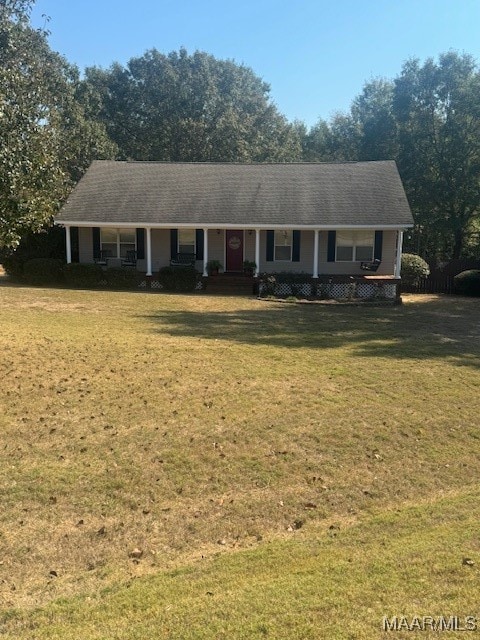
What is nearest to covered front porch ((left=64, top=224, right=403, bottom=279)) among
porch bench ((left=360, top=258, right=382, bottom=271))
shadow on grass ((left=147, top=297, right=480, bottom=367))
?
porch bench ((left=360, top=258, right=382, bottom=271))

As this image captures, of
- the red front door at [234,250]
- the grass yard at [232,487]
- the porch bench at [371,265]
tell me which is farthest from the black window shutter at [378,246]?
the grass yard at [232,487]

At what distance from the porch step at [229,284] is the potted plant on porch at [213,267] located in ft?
1.13

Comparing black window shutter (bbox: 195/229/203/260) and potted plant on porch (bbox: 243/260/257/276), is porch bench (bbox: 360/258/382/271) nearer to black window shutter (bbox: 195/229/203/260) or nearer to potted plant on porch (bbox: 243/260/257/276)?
potted plant on porch (bbox: 243/260/257/276)

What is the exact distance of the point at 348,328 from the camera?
47.6ft

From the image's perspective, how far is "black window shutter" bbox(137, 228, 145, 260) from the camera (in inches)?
960

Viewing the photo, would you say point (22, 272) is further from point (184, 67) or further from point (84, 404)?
point (184, 67)

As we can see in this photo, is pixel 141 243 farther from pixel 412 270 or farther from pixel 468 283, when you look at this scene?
pixel 468 283

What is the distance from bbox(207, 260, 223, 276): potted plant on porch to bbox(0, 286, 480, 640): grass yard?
11699 millimetres

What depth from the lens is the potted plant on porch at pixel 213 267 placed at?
2342 cm

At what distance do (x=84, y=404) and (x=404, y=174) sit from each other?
33.3 metres

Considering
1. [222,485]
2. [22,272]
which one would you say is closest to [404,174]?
[22,272]

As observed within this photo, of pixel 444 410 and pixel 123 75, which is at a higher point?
pixel 123 75

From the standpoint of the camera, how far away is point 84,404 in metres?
7.81

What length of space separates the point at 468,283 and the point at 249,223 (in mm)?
9911
